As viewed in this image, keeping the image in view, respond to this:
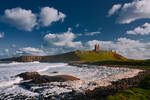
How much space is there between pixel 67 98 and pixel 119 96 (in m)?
5.01

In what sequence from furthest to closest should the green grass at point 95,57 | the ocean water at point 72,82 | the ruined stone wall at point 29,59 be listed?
the ruined stone wall at point 29,59, the green grass at point 95,57, the ocean water at point 72,82

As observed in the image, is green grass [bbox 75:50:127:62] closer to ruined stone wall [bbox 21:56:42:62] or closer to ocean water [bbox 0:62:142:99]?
ruined stone wall [bbox 21:56:42:62]

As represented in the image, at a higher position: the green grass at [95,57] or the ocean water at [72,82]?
the green grass at [95,57]

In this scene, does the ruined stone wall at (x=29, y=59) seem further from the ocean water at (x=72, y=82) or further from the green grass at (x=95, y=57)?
the ocean water at (x=72, y=82)

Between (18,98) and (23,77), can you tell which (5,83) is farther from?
(18,98)

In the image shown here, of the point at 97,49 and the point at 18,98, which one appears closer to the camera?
the point at 18,98

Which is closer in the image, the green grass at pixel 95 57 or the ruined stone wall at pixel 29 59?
the green grass at pixel 95 57

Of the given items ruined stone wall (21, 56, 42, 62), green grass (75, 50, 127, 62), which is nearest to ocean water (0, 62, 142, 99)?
green grass (75, 50, 127, 62)

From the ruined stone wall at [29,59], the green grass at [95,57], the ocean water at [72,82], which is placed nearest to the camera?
the ocean water at [72,82]

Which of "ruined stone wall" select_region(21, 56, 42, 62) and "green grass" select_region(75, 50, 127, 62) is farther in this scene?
"ruined stone wall" select_region(21, 56, 42, 62)

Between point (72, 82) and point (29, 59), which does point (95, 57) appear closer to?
point (29, 59)

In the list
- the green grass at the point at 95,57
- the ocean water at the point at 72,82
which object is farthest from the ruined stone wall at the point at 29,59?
the ocean water at the point at 72,82

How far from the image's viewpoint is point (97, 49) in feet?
641

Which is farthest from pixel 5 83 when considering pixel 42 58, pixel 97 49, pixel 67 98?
pixel 97 49
